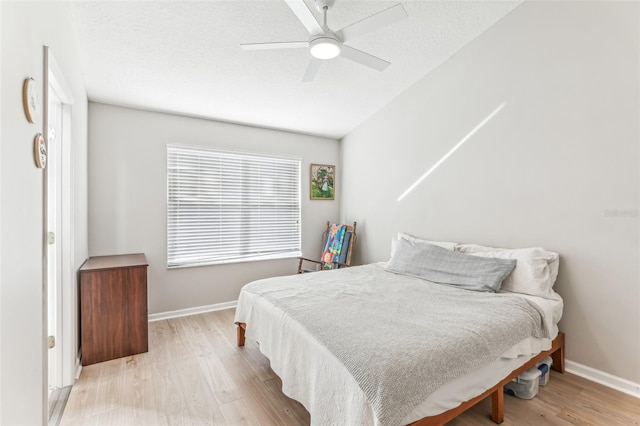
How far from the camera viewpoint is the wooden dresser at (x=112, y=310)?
8.00ft

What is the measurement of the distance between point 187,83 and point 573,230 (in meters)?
3.57

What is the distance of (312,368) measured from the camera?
1607 mm

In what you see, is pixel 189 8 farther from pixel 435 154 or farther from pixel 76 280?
pixel 435 154

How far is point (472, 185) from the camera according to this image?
119 inches

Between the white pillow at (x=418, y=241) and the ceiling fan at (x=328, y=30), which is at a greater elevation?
the ceiling fan at (x=328, y=30)

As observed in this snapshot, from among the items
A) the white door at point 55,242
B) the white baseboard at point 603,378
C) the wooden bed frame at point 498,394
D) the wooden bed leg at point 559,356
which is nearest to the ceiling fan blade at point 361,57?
the white door at point 55,242

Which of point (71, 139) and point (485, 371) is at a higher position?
point (71, 139)

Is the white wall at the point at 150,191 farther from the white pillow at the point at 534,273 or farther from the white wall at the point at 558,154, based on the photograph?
the white pillow at the point at 534,273

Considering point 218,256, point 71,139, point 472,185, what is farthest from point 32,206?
point 472,185

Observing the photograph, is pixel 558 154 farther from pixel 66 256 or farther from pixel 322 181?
pixel 66 256

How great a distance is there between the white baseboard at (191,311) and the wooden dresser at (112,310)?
0.78 metres

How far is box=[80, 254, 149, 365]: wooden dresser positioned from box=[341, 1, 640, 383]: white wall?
294cm

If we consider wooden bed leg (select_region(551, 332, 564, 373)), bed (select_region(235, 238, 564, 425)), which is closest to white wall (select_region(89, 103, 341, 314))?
bed (select_region(235, 238, 564, 425))

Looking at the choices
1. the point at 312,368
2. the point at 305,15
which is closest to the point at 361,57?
the point at 305,15
